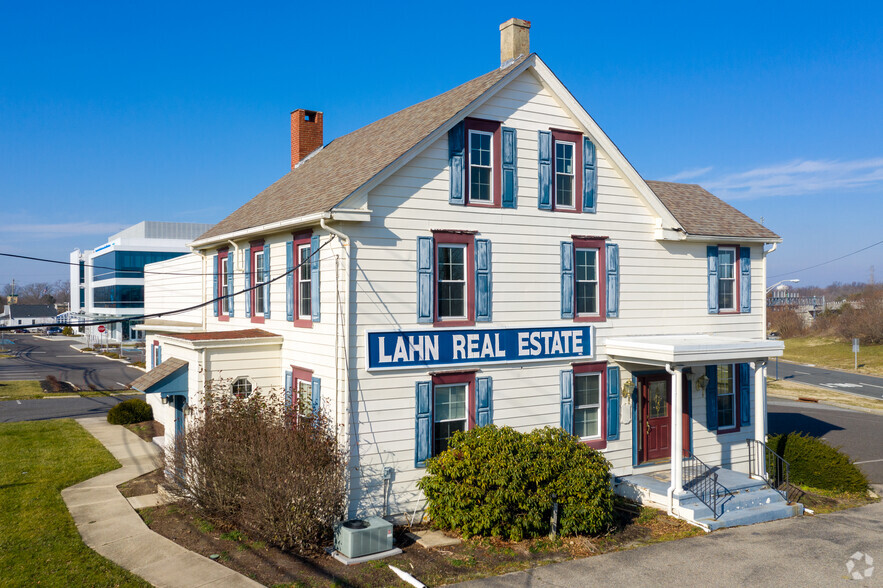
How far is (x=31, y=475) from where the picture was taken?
16609 millimetres

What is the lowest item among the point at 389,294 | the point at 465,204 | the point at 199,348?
the point at 199,348

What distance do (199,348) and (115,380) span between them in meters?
27.6

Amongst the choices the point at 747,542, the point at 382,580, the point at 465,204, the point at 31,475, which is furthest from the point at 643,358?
the point at 31,475

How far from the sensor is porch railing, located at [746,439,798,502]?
1627 cm

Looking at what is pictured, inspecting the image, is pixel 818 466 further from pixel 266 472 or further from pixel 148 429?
pixel 148 429

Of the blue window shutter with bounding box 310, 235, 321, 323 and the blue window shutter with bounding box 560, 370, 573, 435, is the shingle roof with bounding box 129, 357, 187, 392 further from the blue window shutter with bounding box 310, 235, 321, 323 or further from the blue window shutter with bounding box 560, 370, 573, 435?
the blue window shutter with bounding box 560, 370, 573, 435

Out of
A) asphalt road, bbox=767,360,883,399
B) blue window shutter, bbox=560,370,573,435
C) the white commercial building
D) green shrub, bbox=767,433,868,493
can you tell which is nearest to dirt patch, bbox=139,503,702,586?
blue window shutter, bbox=560,370,573,435

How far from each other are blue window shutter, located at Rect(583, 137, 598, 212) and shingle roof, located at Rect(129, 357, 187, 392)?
1003 centimetres

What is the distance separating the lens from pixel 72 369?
45750mm

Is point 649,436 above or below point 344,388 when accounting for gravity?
below

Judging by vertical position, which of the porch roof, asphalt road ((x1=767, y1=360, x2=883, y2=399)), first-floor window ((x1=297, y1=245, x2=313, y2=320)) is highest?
first-floor window ((x1=297, y1=245, x2=313, y2=320))

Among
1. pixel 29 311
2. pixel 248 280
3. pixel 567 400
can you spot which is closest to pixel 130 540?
pixel 248 280

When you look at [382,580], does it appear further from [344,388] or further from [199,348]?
[199,348]

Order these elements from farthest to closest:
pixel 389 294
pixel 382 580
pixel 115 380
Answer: pixel 115 380 < pixel 389 294 < pixel 382 580
